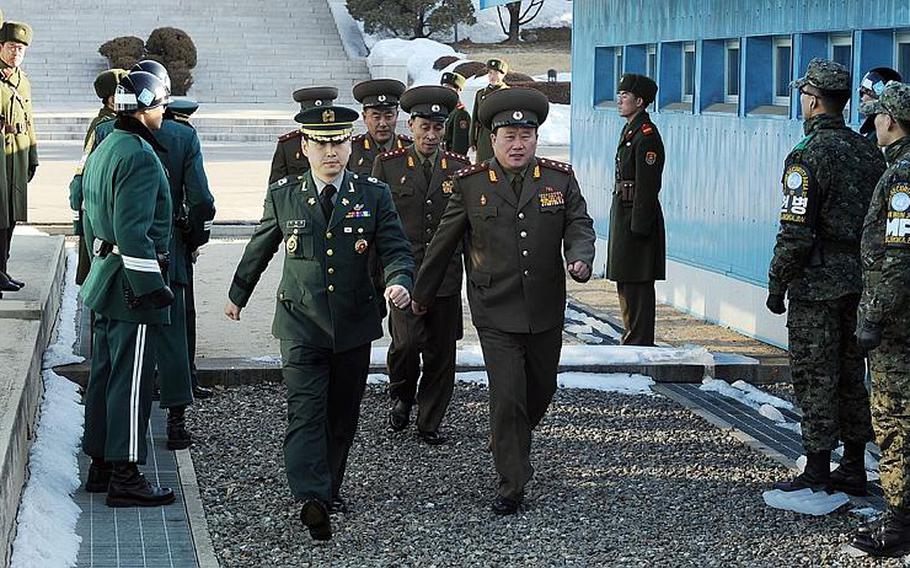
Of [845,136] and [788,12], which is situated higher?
[788,12]

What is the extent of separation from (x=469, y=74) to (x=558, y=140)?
385cm

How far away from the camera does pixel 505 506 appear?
23.7 ft

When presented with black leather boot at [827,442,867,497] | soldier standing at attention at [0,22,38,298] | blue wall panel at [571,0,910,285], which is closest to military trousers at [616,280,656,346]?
blue wall panel at [571,0,910,285]

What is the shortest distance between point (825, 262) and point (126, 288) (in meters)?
3.19

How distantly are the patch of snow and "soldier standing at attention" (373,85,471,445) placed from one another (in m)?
1.99

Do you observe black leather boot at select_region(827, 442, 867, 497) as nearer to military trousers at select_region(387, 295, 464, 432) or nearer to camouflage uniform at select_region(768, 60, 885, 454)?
camouflage uniform at select_region(768, 60, 885, 454)

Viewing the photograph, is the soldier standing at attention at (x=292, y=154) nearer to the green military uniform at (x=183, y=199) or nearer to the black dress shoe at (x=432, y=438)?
the green military uniform at (x=183, y=199)

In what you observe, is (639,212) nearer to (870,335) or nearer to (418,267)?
(418,267)

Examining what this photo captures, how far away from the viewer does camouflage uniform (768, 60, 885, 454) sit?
284 inches

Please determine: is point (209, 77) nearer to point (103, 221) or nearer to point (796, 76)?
point (796, 76)

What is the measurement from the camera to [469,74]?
38125mm

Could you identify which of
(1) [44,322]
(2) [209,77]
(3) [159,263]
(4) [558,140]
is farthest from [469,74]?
(3) [159,263]

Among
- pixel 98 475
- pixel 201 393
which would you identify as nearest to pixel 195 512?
pixel 98 475

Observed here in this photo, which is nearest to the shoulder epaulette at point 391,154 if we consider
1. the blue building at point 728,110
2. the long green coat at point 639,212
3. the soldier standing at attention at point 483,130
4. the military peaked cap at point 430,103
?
the military peaked cap at point 430,103
